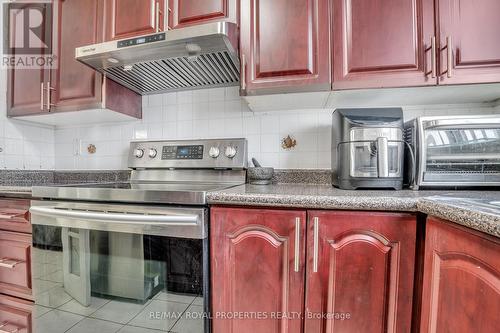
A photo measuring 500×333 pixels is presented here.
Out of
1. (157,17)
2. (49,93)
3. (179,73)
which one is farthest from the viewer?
(49,93)

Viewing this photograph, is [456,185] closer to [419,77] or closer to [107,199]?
[419,77]

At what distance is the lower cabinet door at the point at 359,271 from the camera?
726 mm

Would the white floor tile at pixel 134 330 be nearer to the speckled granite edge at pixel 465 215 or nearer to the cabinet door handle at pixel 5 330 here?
the cabinet door handle at pixel 5 330

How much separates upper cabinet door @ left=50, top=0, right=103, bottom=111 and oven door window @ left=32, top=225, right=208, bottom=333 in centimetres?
76

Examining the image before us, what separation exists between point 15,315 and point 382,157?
1976 mm

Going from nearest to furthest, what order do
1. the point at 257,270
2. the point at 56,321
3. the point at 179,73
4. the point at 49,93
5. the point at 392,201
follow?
the point at 392,201 → the point at 257,270 → the point at 56,321 → the point at 179,73 → the point at 49,93

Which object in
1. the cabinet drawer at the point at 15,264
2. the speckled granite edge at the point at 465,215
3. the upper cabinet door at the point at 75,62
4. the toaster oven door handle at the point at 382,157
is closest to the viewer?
the speckled granite edge at the point at 465,215

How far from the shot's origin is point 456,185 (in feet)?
3.10

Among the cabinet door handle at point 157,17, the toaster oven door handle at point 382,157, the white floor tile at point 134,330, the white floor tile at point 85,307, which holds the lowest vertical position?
the white floor tile at point 134,330

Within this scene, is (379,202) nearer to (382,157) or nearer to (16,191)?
(382,157)

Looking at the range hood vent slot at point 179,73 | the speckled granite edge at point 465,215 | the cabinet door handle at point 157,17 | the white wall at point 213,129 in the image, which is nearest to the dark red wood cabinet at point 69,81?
the range hood vent slot at point 179,73

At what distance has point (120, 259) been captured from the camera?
0.94 meters

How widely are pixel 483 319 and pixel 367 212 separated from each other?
0.33 meters

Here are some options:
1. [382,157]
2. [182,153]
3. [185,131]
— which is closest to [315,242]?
[382,157]
